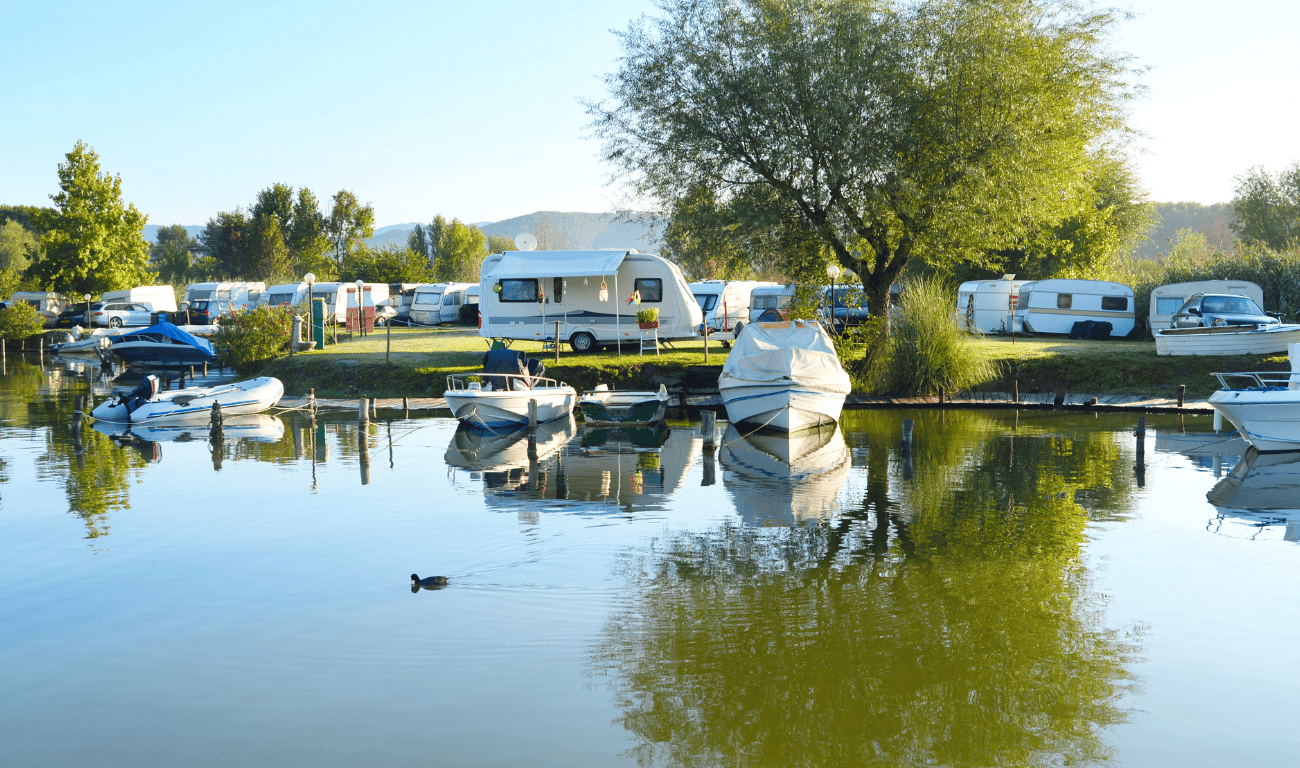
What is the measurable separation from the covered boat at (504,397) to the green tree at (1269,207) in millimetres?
50340

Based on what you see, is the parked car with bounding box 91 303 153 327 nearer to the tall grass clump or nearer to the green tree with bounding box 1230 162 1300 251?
the tall grass clump

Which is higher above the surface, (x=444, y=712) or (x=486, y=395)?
(x=486, y=395)

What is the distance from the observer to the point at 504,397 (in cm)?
2009

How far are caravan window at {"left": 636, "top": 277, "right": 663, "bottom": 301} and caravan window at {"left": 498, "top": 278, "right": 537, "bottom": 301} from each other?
3.06 metres

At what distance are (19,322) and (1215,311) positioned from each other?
1932 inches

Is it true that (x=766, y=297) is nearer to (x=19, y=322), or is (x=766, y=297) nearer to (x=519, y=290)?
(x=519, y=290)

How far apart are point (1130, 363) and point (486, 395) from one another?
676 inches

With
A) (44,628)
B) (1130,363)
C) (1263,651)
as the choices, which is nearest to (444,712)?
(44,628)

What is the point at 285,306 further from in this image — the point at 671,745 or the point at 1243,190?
the point at 1243,190

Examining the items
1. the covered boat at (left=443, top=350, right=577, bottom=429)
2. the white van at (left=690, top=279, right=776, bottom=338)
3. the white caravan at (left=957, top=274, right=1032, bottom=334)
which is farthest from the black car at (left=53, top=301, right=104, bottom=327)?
the white caravan at (left=957, top=274, right=1032, bottom=334)

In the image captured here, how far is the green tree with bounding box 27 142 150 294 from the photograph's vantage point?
52656 mm

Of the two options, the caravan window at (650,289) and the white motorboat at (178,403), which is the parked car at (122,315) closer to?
the white motorboat at (178,403)

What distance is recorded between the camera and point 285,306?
33250 millimetres

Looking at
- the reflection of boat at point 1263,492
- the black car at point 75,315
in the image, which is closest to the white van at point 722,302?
the reflection of boat at point 1263,492
